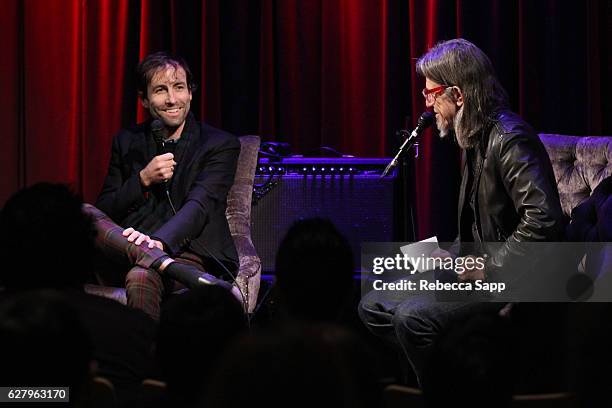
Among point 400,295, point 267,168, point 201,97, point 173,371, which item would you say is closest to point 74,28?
point 201,97

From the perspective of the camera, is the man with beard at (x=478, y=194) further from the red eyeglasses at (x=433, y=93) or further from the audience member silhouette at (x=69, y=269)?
the audience member silhouette at (x=69, y=269)

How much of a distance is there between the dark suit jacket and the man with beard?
80 centimetres

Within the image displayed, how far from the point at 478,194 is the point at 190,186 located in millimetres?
1298

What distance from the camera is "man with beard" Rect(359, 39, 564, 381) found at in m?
3.21

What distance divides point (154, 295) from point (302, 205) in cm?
112

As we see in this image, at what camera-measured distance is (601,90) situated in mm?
4707

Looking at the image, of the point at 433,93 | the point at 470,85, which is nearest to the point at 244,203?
the point at 433,93

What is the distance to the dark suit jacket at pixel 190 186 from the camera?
12.9 ft

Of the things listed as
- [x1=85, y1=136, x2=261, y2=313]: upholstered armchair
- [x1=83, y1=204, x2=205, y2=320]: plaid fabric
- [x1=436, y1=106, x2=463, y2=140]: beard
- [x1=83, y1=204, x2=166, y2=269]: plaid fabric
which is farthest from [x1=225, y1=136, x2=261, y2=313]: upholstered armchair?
[x1=436, y1=106, x2=463, y2=140]: beard

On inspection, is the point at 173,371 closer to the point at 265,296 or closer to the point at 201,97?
the point at 265,296

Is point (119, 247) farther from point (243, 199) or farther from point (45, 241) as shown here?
point (45, 241)

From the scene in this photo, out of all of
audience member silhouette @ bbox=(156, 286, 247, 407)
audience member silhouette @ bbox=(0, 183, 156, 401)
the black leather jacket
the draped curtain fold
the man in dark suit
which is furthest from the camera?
the draped curtain fold

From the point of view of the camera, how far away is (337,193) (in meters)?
4.54

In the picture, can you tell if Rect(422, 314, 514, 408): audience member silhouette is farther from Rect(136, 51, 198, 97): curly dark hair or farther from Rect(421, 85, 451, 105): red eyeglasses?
Rect(136, 51, 198, 97): curly dark hair
